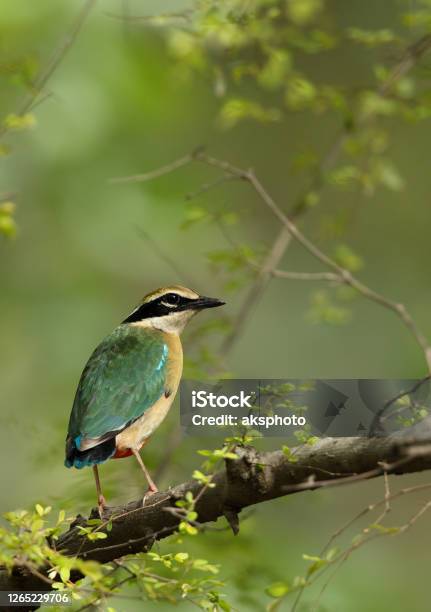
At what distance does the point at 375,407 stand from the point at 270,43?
111 inches

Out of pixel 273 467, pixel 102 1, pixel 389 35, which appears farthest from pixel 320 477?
pixel 102 1

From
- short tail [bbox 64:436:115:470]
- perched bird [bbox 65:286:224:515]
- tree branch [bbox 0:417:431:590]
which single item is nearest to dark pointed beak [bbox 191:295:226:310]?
perched bird [bbox 65:286:224:515]

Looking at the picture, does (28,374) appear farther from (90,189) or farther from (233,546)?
(233,546)

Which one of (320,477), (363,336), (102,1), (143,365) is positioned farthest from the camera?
(363,336)

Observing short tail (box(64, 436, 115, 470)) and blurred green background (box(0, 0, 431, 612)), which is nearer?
short tail (box(64, 436, 115, 470))

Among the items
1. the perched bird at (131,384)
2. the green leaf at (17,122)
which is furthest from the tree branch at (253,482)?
the green leaf at (17,122)

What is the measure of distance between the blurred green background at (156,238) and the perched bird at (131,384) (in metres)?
2.15

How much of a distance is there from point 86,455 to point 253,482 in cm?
68

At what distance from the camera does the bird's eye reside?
3.89 meters

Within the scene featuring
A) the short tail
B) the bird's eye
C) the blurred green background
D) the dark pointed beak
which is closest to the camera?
the short tail

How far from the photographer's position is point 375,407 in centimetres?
292

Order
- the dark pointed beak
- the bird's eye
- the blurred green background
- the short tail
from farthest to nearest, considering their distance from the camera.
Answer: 1. the blurred green background
2. the bird's eye
3. the dark pointed beak
4. the short tail

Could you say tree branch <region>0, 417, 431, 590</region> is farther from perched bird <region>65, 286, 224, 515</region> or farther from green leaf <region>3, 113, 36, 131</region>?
green leaf <region>3, 113, 36, 131</region>

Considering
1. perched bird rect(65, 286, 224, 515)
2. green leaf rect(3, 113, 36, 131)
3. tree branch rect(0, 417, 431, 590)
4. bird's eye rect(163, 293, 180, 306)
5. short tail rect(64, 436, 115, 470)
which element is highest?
green leaf rect(3, 113, 36, 131)
